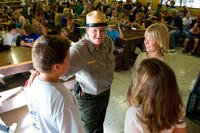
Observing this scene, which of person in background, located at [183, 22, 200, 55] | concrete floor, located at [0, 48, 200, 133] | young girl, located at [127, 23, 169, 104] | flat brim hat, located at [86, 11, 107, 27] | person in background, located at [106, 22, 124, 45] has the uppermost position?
flat brim hat, located at [86, 11, 107, 27]

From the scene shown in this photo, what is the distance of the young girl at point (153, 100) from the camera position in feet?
3.51

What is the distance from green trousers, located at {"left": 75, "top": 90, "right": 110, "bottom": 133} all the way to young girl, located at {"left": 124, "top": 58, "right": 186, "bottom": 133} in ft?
2.87

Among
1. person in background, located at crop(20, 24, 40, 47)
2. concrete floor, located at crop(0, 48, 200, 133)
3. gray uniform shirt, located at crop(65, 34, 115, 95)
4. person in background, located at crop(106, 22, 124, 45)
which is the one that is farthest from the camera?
person in background, located at crop(106, 22, 124, 45)

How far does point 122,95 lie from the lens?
12.8 feet

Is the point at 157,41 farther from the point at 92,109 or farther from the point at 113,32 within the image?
the point at 113,32

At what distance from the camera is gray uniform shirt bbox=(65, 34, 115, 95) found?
1755mm

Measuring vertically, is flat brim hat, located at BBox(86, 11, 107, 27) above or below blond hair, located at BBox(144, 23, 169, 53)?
above

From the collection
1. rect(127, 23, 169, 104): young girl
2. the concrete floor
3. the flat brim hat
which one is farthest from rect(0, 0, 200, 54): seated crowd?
the flat brim hat

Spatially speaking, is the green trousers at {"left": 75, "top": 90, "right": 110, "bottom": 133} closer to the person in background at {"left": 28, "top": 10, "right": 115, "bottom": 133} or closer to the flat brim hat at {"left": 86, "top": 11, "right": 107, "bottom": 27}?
the person in background at {"left": 28, "top": 10, "right": 115, "bottom": 133}

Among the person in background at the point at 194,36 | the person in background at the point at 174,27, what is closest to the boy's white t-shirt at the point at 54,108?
the person in background at the point at 194,36

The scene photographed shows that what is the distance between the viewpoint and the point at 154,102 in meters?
1.08

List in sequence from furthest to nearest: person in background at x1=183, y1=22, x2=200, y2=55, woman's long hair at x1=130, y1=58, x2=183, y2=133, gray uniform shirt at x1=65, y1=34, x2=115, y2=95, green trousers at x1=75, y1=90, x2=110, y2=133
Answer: person in background at x1=183, y1=22, x2=200, y2=55 → green trousers at x1=75, y1=90, x2=110, y2=133 → gray uniform shirt at x1=65, y1=34, x2=115, y2=95 → woman's long hair at x1=130, y1=58, x2=183, y2=133

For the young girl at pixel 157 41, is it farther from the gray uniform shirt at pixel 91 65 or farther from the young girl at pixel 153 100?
the young girl at pixel 153 100

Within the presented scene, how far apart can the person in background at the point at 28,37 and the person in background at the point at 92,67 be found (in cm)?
229
